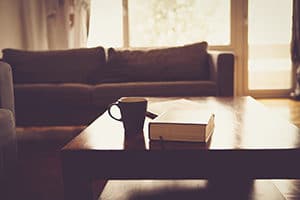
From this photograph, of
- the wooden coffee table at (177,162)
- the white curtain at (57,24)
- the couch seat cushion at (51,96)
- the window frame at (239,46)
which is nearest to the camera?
the wooden coffee table at (177,162)

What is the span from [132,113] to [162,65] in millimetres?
2103

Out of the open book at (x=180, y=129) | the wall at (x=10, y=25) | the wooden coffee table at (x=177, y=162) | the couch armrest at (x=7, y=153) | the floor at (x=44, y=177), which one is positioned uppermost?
the wall at (x=10, y=25)

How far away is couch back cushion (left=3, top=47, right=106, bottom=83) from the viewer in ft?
10.9

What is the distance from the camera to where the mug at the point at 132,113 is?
125cm

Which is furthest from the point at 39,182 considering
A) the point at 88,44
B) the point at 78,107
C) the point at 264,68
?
the point at 264,68

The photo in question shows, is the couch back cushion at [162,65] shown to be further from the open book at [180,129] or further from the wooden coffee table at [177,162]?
the wooden coffee table at [177,162]

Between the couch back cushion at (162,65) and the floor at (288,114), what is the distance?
933 millimetres

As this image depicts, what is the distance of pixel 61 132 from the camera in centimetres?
334

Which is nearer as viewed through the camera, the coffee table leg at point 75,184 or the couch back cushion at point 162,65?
the coffee table leg at point 75,184

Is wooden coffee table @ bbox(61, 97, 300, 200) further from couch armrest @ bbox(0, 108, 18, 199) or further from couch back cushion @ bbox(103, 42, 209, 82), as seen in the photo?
couch back cushion @ bbox(103, 42, 209, 82)

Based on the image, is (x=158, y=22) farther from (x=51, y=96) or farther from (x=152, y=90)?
(x=51, y=96)

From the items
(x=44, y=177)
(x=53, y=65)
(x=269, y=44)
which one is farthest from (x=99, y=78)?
(x=269, y=44)

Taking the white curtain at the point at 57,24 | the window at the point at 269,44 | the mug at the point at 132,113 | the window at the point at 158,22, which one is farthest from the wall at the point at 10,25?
the mug at the point at 132,113

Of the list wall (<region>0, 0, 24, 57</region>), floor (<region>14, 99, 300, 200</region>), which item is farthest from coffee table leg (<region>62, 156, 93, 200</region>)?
wall (<region>0, 0, 24, 57</region>)
